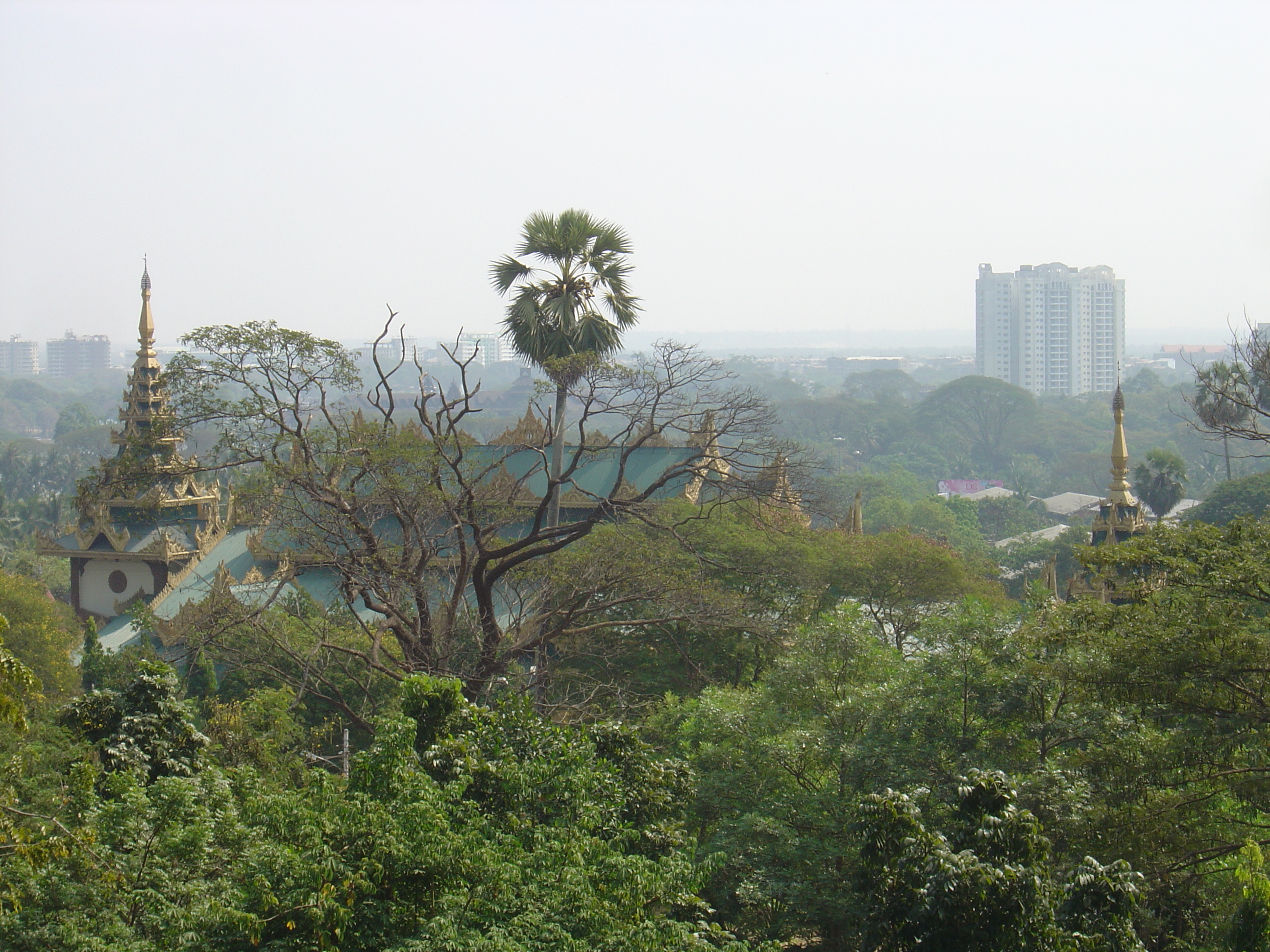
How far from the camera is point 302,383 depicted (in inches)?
686

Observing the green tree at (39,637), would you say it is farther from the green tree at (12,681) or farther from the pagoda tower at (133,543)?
the green tree at (12,681)

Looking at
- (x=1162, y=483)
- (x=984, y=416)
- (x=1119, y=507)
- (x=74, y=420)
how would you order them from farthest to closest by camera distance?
1. (x=74, y=420)
2. (x=984, y=416)
3. (x=1162, y=483)
4. (x=1119, y=507)

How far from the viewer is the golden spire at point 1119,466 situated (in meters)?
27.7

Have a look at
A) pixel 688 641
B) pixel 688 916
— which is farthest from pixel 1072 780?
pixel 688 641

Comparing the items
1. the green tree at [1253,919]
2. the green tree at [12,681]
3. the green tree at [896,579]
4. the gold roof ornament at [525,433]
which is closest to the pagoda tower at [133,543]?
the gold roof ornament at [525,433]

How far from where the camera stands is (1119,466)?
2833 centimetres

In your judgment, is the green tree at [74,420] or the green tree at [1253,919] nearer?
the green tree at [1253,919]

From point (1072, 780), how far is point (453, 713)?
615 centimetres

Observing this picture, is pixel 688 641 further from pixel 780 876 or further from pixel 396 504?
pixel 780 876

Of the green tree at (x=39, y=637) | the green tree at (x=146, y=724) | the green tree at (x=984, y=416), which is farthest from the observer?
the green tree at (x=984, y=416)

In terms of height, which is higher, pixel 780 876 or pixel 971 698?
pixel 971 698

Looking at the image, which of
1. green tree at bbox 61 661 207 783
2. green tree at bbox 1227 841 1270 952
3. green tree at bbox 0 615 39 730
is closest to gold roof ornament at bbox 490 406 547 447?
green tree at bbox 61 661 207 783

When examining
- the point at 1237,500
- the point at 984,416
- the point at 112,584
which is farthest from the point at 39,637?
the point at 984,416

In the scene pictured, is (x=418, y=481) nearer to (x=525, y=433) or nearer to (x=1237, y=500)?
(x=525, y=433)
